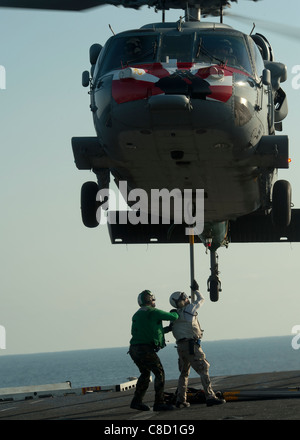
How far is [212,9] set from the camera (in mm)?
18688

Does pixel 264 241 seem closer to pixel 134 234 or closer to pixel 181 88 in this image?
pixel 134 234

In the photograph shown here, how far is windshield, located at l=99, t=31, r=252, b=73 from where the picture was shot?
16125 mm

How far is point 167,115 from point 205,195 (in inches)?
141

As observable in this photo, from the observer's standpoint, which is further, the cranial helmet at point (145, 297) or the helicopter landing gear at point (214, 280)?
the helicopter landing gear at point (214, 280)

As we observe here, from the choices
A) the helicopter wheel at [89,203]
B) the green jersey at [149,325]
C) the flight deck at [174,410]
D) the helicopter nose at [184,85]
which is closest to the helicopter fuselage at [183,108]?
the helicopter nose at [184,85]

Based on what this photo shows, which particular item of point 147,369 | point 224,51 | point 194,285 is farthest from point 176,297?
point 224,51

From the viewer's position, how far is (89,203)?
1941 cm

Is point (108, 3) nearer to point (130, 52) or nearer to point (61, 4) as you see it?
point (61, 4)

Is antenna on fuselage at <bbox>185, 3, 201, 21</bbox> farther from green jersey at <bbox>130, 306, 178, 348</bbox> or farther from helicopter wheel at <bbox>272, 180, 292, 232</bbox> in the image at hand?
green jersey at <bbox>130, 306, 178, 348</bbox>

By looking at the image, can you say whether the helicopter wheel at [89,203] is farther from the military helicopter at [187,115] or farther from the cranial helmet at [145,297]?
the cranial helmet at [145,297]

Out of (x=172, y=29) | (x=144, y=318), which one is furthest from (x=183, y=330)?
(x=172, y=29)

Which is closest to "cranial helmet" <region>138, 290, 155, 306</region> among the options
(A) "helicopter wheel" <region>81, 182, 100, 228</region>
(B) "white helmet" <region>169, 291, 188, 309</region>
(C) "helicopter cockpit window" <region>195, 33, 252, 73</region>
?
(B) "white helmet" <region>169, 291, 188, 309</region>

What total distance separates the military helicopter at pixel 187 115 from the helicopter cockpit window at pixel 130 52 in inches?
1.0

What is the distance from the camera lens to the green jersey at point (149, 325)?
514 inches
